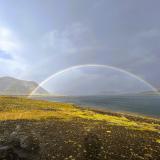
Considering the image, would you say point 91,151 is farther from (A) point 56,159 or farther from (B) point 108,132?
(B) point 108,132

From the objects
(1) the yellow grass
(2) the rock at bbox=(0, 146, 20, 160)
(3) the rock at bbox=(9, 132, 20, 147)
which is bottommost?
(2) the rock at bbox=(0, 146, 20, 160)

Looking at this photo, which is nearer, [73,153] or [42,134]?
[73,153]

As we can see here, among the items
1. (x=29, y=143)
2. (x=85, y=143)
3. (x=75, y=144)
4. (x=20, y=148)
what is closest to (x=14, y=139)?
(x=29, y=143)

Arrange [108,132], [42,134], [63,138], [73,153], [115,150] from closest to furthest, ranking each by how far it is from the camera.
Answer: [73,153]
[115,150]
[63,138]
[42,134]
[108,132]

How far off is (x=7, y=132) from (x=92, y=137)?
1022cm

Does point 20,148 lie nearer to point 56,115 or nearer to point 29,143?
point 29,143

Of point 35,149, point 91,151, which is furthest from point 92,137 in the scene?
point 35,149

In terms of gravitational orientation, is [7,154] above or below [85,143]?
below

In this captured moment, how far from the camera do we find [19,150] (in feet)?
72.9

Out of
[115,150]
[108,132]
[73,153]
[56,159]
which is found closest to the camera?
[56,159]

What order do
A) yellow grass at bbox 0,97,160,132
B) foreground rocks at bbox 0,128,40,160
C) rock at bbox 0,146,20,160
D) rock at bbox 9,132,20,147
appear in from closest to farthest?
rock at bbox 0,146,20,160 < foreground rocks at bbox 0,128,40,160 < rock at bbox 9,132,20,147 < yellow grass at bbox 0,97,160,132

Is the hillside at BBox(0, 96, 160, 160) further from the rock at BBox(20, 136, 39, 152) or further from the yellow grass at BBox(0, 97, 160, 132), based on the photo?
the yellow grass at BBox(0, 97, 160, 132)

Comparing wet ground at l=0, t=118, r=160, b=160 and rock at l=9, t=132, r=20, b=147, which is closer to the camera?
wet ground at l=0, t=118, r=160, b=160

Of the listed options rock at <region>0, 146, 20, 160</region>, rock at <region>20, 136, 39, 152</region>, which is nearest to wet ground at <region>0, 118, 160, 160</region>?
rock at <region>20, 136, 39, 152</region>
